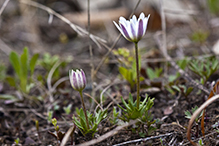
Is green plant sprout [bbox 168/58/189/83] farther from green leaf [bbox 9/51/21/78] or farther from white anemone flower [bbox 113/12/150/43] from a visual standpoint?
green leaf [bbox 9/51/21/78]

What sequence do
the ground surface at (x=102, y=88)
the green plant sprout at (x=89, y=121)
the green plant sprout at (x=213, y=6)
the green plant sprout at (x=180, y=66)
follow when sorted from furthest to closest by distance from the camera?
the green plant sprout at (x=213, y=6) < the green plant sprout at (x=180, y=66) < the ground surface at (x=102, y=88) < the green plant sprout at (x=89, y=121)

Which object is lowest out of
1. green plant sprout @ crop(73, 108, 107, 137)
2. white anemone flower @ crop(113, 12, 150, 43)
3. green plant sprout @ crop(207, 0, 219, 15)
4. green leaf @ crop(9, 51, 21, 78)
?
green plant sprout @ crop(73, 108, 107, 137)

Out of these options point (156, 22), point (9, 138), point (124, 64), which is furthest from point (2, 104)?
point (156, 22)

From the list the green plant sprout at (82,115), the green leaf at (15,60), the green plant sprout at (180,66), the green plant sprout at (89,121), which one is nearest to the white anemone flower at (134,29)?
the green plant sprout at (82,115)

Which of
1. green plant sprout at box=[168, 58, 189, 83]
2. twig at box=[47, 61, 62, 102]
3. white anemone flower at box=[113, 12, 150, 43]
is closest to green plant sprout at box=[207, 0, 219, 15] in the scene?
green plant sprout at box=[168, 58, 189, 83]

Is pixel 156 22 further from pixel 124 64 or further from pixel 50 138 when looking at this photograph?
pixel 50 138

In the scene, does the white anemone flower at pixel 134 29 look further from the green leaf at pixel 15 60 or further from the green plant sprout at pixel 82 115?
the green leaf at pixel 15 60

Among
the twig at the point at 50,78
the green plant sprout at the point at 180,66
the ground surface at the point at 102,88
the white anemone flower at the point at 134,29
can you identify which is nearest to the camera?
the white anemone flower at the point at 134,29

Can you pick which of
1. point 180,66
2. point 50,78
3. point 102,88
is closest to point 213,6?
point 180,66
